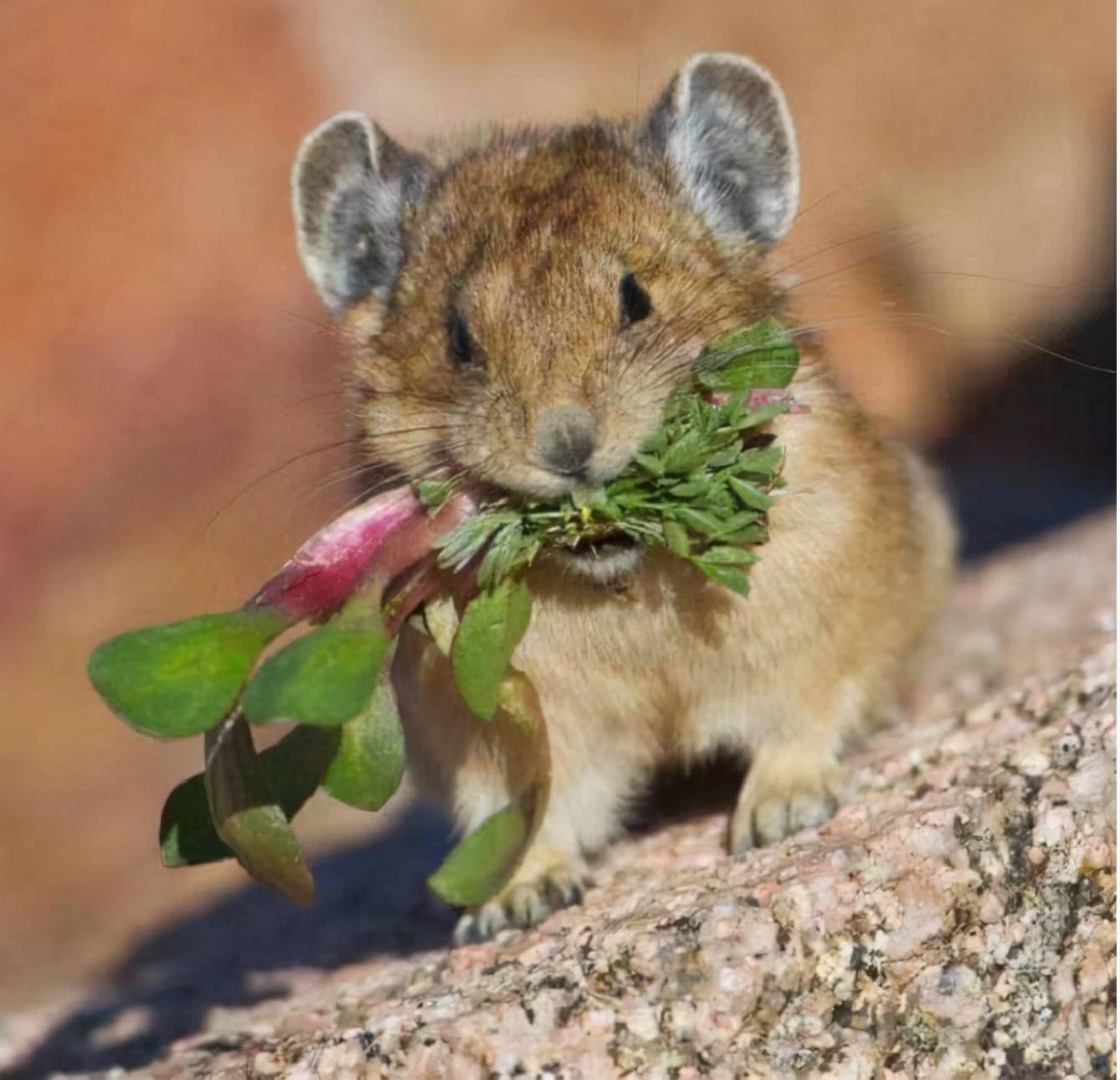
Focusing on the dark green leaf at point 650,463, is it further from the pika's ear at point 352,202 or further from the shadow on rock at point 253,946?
the shadow on rock at point 253,946

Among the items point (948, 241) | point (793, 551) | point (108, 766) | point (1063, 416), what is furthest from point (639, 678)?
point (108, 766)

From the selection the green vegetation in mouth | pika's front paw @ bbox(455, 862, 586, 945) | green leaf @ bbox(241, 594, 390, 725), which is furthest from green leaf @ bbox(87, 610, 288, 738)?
pika's front paw @ bbox(455, 862, 586, 945)

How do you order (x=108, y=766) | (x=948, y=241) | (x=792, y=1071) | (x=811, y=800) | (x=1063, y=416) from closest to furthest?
1. (x=792, y=1071)
2. (x=811, y=800)
3. (x=948, y=241)
4. (x=1063, y=416)
5. (x=108, y=766)

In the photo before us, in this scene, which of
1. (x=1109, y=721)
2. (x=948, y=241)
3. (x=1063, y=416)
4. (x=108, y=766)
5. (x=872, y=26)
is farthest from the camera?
(x=872, y=26)

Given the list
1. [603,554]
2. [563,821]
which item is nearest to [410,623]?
[603,554]

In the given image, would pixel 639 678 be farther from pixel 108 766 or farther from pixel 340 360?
pixel 108 766

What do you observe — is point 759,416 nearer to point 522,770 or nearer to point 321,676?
point 522,770

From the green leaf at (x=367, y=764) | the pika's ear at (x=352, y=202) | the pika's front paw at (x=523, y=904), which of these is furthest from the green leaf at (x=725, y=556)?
the pika's ear at (x=352, y=202)
